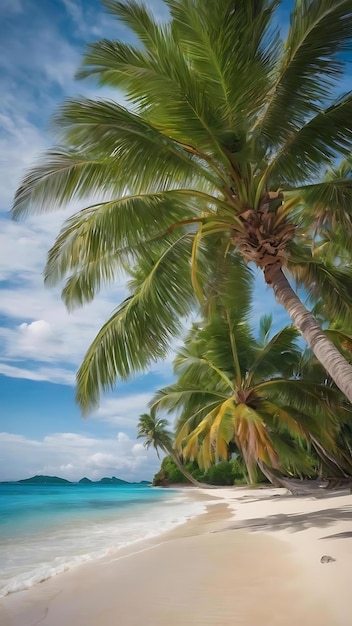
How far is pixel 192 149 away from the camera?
20.3 ft

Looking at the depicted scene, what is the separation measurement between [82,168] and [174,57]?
5.95ft

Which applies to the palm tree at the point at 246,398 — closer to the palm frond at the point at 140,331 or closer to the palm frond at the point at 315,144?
the palm frond at the point at 140,331

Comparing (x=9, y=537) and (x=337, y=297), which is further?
(x=9, y=537)

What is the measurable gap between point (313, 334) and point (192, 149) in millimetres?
2960

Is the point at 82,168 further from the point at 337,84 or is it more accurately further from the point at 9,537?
the point at 9,537

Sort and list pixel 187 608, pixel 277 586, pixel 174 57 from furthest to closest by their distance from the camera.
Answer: pixel 174 57, pixel 277 586, pixel 187 608

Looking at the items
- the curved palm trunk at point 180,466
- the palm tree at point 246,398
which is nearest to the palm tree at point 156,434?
the curved palm trunk at point 180,466

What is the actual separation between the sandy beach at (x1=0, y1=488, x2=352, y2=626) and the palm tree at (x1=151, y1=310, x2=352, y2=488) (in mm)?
4193

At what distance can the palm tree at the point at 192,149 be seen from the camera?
17.7ft

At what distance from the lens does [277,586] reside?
12.1 feet

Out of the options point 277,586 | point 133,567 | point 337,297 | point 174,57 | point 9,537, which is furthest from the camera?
point 9,537

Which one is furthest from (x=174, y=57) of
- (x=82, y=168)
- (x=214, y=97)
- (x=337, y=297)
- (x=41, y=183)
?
(x=337, y=297)

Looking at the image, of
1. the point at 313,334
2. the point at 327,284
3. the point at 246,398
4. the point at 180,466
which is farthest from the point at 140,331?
the point at 180,466

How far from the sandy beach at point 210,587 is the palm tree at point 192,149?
2010 mm
